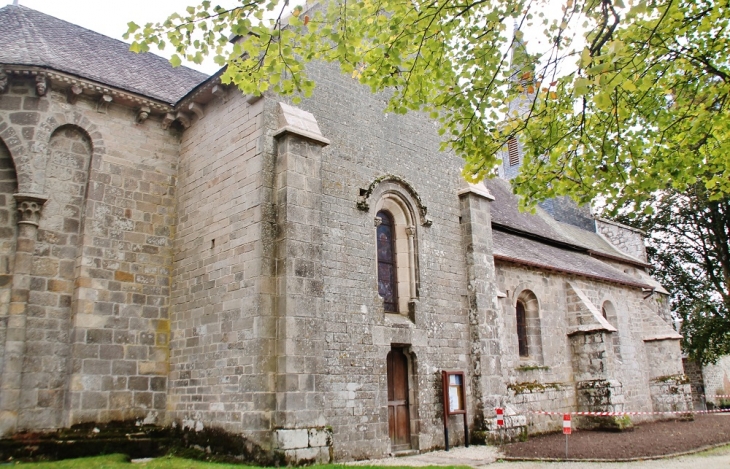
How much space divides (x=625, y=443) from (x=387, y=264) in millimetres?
7020

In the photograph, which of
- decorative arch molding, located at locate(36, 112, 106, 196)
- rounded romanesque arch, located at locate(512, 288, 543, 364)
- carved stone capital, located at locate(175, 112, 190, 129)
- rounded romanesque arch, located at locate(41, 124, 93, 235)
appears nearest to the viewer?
decorative arch molding, located at locate(36, 112, 106, 196)

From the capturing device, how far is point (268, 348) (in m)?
9.70

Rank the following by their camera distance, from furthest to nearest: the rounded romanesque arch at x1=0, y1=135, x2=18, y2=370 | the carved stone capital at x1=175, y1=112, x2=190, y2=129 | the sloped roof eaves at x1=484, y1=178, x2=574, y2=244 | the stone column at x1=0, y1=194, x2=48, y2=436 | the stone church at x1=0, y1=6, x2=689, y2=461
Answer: the sloped roof eaves at x1=484, y1=178, x2=574, y2=244 < the carved stone capital at x1=175, y1=112, x2=190, y2=129 < the rounded romanesque arch at x1=0, y1=135, x2=18, y2=370 < the stone church at x1=0, y1=6, x2=689, y2=461 < the stone column at x1=0, y1=194, x2=48, y2=436

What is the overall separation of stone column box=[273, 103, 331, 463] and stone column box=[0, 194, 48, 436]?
453cm

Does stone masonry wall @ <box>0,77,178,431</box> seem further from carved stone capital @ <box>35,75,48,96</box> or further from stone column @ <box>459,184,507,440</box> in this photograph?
stone column @ <box>459,184,507,440</box>

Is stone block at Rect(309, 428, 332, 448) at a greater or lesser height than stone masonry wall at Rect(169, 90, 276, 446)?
lesser

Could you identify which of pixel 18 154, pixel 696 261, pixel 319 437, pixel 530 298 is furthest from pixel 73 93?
pixel 696 261

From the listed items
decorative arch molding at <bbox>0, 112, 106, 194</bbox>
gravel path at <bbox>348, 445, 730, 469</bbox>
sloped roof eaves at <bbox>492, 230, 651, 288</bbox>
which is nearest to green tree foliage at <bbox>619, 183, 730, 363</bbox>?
sloped roof eaves at <bbox>492, 230, 651, 288</bbox>

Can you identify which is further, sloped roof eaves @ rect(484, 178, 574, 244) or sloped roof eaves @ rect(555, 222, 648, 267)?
sloped roof eaves @ rect(555, 222, 648, 267)

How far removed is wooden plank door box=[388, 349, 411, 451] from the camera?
467 inches

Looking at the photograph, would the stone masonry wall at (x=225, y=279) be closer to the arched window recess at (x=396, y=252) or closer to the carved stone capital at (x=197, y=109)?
the carved stone capital at (x=197, y=109)

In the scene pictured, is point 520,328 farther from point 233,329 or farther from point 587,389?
point 233,329

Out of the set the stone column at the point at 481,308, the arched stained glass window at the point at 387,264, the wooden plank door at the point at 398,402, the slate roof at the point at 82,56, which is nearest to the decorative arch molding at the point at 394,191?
the arched stained glass window at the point at 387,264

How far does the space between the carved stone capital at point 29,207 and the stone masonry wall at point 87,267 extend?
10 centimetres
